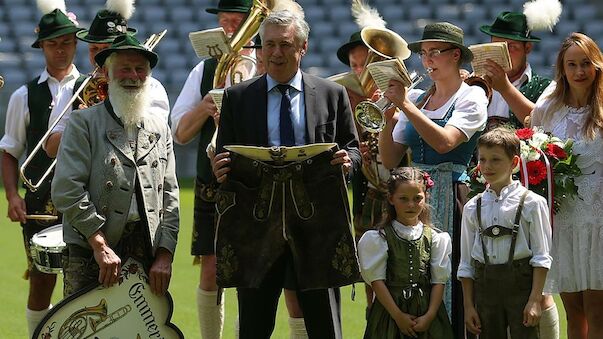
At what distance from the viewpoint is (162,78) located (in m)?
23.0

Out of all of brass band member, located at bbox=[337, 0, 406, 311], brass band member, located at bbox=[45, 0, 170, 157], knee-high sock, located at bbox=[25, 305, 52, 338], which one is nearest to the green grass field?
knee-high sock, located at bbox=[25, 305, 52, 338]

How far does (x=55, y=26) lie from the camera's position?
8.38 m

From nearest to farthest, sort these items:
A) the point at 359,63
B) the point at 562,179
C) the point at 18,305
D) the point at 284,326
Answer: the point at 562,179 → the point at 359,63 → the point at 284,326 → the point at 18,305

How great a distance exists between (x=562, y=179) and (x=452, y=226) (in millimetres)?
602

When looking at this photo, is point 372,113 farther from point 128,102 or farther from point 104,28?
point 104,28

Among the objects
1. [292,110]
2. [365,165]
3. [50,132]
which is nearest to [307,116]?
[292,110]

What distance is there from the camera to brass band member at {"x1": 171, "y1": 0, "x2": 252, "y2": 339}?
7922mm

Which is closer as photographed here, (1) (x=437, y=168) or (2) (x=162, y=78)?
(1) (x=437, y=168)

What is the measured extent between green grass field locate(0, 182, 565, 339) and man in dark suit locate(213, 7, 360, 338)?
2.32 metres

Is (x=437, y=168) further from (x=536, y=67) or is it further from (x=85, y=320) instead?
(x=536, y=67)

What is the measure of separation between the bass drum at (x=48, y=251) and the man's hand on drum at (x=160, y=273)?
872 millimetres

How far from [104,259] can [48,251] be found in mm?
1070

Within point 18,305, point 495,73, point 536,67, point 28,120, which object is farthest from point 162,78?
point 495,73

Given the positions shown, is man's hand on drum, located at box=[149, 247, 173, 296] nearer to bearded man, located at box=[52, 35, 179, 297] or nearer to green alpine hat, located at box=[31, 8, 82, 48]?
bearded man, located at box=[52, 35, 179, 297]
